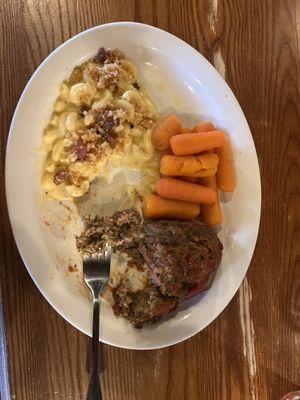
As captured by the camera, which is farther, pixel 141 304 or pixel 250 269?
pixel 250 269

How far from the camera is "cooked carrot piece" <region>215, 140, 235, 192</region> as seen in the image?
1604mm

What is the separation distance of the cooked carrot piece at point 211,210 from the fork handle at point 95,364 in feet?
1.51

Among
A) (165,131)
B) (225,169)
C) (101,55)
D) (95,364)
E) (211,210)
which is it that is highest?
(101,55)

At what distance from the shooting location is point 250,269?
1713 millimetres

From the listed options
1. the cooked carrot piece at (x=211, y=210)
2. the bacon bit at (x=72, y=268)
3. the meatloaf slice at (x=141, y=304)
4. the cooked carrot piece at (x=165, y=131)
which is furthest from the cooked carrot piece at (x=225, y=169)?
the bacon bit at (x=72, y=268)

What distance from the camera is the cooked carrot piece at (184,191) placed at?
5.12 feet

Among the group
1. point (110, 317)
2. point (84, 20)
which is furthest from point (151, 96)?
point (110, 317)

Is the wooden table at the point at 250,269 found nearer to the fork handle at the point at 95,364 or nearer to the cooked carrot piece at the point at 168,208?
the fork handle at the point at 95,364

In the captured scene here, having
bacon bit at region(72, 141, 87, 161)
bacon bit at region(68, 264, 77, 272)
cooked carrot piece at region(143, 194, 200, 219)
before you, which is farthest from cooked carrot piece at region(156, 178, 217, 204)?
bacon bit at region(68, 264, 77, 272)

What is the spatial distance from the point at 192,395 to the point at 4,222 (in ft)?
2.94

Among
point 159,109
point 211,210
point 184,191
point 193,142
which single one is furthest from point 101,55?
point 211,210

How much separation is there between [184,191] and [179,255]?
9.1 inches

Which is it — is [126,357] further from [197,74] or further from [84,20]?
[84,20]

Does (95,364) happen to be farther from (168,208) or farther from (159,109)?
(159,109)
